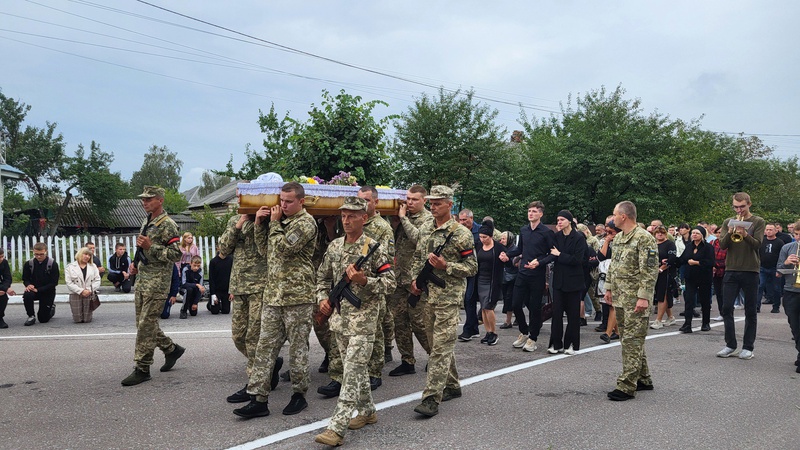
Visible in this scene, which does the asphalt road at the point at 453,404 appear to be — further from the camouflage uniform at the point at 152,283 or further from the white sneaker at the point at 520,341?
the camouflage uniform at the point at 152,283

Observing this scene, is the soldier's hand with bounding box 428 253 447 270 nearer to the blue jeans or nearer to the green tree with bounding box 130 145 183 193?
the blue jeans

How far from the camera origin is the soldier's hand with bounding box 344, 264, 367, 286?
4.80 metres

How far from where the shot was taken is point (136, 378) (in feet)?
21.0

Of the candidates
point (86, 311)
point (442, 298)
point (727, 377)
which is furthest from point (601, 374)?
point (86, 311)

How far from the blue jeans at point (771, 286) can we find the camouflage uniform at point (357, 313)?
1201cm

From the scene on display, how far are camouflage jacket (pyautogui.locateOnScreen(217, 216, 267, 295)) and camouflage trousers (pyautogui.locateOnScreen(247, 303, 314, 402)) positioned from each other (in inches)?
28.2

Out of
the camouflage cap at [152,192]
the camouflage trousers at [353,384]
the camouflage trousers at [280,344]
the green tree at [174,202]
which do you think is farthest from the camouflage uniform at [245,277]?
the green tree at [174,202]

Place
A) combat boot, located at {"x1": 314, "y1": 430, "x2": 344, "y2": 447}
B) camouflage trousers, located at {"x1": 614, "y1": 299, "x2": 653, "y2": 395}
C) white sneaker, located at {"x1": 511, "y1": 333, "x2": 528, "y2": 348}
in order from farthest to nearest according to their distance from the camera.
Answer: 1. white sneaker, located at {"x1": 511, "y1": 333, "x2": 528, "y2": 348}
2. camouflage trousers, located at {"x1": 614, "y1": 299, "x2": 653, "y2": 395}
3. combat boot, located at {"x1": 314, "y1": 430, "x2": 344, "y2": 447}

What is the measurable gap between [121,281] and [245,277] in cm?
1023

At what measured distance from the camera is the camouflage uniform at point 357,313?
480cm

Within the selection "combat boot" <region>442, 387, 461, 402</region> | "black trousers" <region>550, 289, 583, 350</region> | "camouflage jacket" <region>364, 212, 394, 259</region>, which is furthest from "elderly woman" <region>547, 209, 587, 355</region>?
"camouflage jacket" <region>364, 212, 394, 259</region>

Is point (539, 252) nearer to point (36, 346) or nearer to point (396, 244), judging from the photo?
point (396, 244)

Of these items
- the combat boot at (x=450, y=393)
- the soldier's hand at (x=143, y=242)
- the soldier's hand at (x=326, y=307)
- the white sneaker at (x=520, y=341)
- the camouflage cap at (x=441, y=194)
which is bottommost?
the white sneaker at (x=520, y=341)

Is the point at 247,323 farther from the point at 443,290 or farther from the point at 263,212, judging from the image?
the point at 443,290
